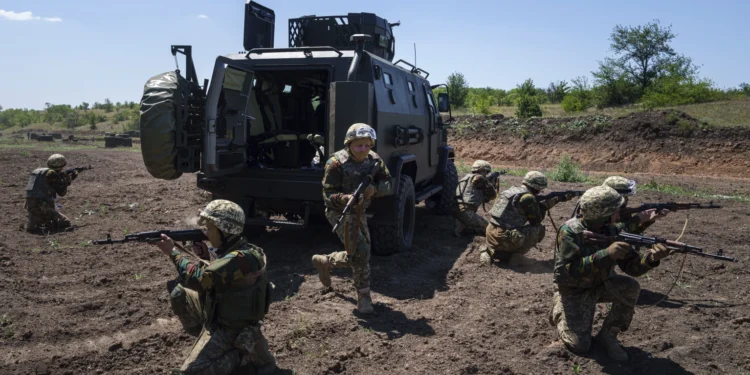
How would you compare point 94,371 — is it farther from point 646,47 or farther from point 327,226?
point 646,47

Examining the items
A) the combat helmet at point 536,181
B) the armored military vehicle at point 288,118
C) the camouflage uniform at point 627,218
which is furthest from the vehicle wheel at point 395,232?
the camouflage uniform at point 627,218

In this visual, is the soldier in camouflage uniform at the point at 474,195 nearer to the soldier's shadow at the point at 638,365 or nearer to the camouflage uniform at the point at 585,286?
the camouflage uniform at the point at 585,286

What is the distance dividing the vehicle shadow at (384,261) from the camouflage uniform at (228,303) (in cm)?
168

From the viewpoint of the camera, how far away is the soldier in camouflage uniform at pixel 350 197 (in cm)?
498

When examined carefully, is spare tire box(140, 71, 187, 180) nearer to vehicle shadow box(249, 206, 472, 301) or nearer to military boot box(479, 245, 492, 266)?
vehicle shadow box(249, 206, 472, 301)

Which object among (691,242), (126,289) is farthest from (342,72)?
(691,242)

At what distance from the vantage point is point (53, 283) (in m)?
5.66

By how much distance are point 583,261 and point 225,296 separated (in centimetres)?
235

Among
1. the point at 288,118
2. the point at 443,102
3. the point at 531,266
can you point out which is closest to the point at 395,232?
the point at 531,266

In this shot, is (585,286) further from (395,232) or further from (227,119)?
(227,119)

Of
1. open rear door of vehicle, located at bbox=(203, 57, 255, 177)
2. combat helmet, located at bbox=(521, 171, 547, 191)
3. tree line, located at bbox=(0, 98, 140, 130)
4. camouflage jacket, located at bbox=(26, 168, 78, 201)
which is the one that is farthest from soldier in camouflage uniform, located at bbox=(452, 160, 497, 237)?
tree line, located at bbox=(0, 98, 140, 130)

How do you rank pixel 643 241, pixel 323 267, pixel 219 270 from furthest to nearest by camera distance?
pixel 323 267 → pixel 643 241 → pixel 219 270

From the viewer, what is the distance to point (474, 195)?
7.91m

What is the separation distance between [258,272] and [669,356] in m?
2.90
